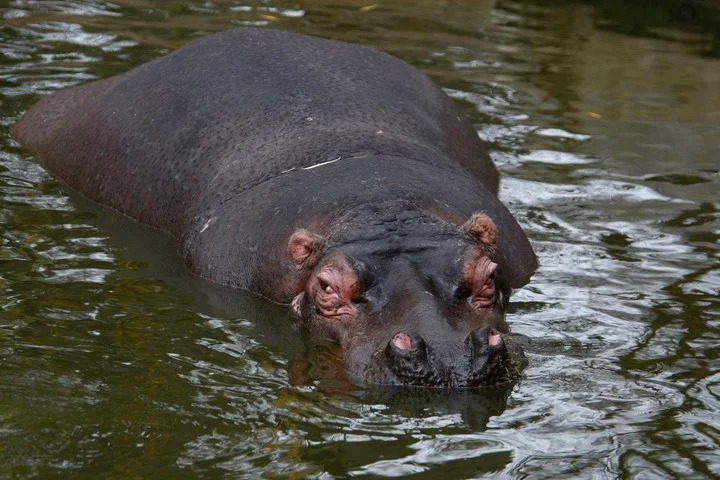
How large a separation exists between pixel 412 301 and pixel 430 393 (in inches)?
19.0

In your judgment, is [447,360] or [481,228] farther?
[481,228]

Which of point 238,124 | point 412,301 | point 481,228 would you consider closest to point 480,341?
point 412,301

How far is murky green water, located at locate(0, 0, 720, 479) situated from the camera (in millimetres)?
4953

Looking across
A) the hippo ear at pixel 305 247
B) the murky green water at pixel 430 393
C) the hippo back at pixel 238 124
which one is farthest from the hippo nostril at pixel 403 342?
the hippo back at pixel 238 124

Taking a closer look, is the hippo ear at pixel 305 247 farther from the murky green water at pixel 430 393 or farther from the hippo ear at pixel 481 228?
the hippo ear at pixel 481 228

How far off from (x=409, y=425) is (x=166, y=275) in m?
2.43

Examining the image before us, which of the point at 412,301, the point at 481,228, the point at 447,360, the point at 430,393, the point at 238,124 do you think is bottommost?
the point at 430,393

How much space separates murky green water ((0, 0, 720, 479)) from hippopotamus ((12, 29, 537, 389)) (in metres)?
0.16

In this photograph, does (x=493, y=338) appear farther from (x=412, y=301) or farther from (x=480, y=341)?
(x=412, y=301)

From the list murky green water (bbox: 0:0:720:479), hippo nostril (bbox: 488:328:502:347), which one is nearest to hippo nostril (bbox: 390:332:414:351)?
murky green water (bbox: 0:0:720:479)

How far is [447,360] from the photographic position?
17.9ft

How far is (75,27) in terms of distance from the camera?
41.5 feet

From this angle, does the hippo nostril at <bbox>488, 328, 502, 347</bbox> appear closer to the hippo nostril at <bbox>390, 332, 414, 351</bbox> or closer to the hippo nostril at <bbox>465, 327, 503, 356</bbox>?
the hippo nostril at <bbox>465, 327, 503, 356</bbox>

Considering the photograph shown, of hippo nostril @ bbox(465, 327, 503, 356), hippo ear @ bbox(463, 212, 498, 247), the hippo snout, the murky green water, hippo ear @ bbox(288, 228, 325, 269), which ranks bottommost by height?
the murky green water
